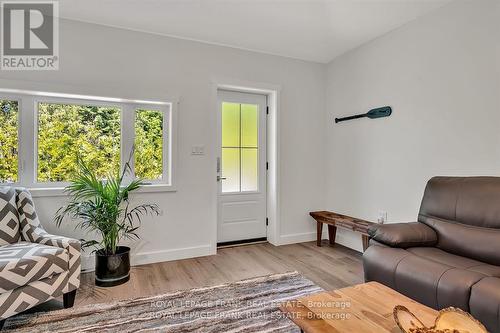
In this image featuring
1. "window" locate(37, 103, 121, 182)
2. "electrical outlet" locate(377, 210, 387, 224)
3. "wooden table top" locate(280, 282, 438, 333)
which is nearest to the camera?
"wooden table top" locate(280, 282, 438, 333)

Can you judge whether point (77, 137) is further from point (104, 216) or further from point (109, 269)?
point (109, 269)

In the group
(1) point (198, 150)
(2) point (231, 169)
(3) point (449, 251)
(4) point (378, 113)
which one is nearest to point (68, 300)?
(1) point (198, 150)

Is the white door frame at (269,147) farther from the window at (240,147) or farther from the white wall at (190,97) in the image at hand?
the window at (240,147)

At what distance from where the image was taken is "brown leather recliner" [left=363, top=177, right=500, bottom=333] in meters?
1.54

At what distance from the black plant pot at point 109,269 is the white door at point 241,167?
1334 mm

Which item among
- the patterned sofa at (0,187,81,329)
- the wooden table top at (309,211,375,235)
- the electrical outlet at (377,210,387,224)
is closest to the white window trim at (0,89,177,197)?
the patterned sofa at (0,187,81,329)

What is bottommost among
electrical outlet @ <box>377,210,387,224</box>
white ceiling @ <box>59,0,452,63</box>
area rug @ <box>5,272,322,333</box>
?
area rug @ <box>5,272,322,333</box>

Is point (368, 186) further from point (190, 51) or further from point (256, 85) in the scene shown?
point (190, 51)

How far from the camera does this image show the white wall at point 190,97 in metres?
2.82

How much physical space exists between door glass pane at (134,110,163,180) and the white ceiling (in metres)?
0.94

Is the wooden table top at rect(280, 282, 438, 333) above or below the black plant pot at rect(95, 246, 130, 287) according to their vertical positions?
above

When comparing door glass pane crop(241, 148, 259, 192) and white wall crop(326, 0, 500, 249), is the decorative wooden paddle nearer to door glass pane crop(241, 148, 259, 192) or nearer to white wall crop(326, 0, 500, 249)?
white wall crop(326, 0, 500, 249)

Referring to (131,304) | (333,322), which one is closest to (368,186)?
(333,322)

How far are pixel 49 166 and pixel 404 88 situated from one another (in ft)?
12.2
